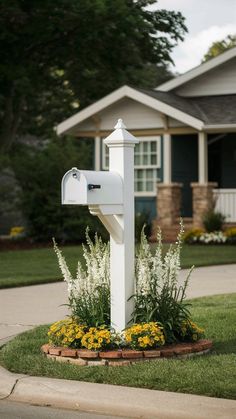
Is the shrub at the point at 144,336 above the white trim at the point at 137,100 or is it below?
below

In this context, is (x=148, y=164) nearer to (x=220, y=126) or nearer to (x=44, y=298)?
(x=220, y=126)

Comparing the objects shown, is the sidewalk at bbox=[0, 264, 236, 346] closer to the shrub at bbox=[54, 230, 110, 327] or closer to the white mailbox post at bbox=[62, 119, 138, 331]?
the shrub at bbox=[54, 230, 110, 327]

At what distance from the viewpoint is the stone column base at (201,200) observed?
976 inches

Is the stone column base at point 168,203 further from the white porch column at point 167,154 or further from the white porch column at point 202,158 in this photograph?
the white porch column at point 202,158

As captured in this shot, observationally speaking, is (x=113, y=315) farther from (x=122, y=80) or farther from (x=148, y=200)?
(x=122, y=80)

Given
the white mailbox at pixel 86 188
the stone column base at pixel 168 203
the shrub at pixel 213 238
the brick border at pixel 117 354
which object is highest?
the white mailbox at pixel 86 188

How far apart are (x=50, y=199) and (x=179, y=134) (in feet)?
13.6

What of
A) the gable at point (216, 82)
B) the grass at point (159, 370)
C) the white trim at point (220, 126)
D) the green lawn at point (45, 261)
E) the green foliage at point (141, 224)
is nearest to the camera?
the grass at point (159, 370)

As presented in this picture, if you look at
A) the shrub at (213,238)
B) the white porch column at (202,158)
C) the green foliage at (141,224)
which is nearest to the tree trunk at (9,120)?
the green foliage at (141,224)

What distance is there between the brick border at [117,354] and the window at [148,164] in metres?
18.2

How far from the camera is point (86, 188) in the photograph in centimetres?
756

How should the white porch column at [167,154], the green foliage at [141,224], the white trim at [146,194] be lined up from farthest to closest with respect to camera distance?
the white trim at [146,194] < the white porch column at [167,154] < the green foliage at [141,224]

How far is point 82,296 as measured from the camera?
8.41m

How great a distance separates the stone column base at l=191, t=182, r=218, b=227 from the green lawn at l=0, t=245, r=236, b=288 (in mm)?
2204
